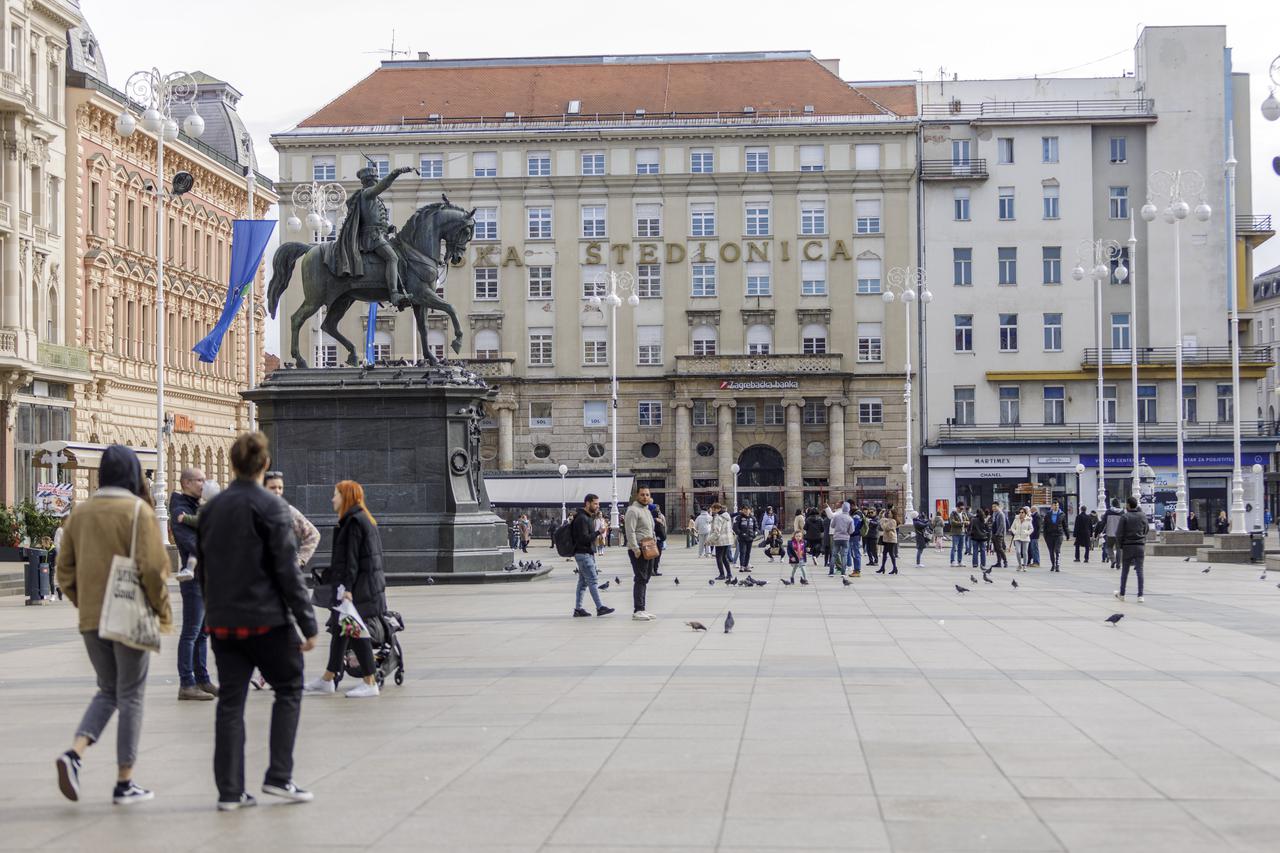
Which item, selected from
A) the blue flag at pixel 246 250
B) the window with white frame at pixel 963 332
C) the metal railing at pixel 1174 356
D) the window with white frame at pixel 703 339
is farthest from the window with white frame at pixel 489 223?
the blue flag at pixel 246 250

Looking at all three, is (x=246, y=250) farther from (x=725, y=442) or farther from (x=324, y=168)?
(x=324, y=168)

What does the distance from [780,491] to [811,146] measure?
1709 cm

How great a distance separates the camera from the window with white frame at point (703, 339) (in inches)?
3501

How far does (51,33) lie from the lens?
58.2 m

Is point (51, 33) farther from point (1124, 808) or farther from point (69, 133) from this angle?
point (1124, 808)

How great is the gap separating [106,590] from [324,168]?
269 feet

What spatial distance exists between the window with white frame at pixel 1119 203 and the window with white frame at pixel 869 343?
1284 cm

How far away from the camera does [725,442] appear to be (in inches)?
3413

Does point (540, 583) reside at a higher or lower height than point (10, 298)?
lower

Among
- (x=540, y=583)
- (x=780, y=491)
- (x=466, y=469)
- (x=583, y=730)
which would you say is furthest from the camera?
(x=780, y=491)

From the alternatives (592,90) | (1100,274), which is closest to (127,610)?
(1100,274)

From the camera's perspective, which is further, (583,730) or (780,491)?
(780,491)

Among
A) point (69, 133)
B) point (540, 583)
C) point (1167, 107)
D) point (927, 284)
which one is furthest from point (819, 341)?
point (540, 583)

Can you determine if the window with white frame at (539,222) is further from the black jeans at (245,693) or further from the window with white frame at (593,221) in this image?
the black jeans at (245,693)
